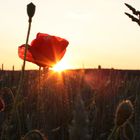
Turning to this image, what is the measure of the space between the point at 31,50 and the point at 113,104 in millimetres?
→ 1672

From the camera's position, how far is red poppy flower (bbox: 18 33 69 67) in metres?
2.02

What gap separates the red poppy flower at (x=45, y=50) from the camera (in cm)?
202

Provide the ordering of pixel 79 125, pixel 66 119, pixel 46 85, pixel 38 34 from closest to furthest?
pixel 79 125, pixel 38 34, pixel 66 119, pixel 46 85

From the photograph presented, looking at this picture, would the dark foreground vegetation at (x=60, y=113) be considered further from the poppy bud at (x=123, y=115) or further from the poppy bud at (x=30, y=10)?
the poppy bud at (x=30, y=10)

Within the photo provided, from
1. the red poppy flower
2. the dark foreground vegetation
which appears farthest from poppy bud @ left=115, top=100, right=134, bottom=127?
the red poppy flower

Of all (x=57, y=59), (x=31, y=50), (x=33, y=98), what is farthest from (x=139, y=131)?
(x=33, y=98)

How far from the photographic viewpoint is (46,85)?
361 centimetres

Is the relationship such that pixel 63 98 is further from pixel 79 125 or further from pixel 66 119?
pixel 79 125

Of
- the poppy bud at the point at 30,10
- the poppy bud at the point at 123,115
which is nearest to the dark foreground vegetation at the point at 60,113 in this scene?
the poppy bud at the point at 123,115

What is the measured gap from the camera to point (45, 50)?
2.08m

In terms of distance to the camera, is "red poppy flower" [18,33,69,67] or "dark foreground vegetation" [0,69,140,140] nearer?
"dark foreground vegetation" [0,69,140,140]

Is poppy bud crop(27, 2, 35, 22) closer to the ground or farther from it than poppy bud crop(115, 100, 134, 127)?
farther from it

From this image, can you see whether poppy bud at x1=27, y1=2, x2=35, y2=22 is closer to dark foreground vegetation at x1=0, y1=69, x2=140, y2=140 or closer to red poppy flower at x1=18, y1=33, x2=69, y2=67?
dark foreground vegetation at x1=0, y1=69, x2=140, y2=140

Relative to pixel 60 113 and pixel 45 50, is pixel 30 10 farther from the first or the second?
pixel 60 113
